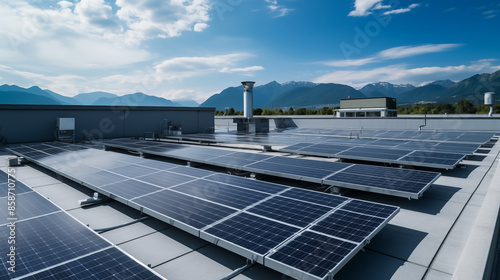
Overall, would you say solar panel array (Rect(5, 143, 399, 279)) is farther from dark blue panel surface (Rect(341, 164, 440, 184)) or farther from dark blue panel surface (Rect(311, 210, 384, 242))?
dark blue panel surface (Rect(341, 164, 440, 184))

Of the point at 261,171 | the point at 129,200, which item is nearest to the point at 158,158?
the point at 261,171

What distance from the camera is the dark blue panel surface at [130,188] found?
6800 mm

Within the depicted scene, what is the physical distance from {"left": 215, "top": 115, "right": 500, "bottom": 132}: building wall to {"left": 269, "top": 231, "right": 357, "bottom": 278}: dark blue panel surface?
31.1 metres

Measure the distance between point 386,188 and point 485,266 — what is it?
138 inches

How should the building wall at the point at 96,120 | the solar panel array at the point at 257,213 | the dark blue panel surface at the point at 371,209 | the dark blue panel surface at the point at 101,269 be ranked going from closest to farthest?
the dark blue panel surface at the point at 101,269, the solar panel array at the point at 257,213, the dark blue panel surface at the point at 371,209, the building wall at the point at 96,120

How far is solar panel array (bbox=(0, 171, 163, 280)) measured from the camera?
3549mm

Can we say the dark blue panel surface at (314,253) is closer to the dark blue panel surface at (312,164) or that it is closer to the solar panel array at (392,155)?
the dark blue panel surface at (312,164)

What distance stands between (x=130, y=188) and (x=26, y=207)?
7.01 feet

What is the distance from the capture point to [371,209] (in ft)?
18.6

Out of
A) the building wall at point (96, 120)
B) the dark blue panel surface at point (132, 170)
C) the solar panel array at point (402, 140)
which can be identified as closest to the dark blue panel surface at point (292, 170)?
the dark blue panel surface at point (132, 170)

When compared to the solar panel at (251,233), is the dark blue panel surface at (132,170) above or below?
above

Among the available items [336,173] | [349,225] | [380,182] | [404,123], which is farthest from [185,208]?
[404,123]

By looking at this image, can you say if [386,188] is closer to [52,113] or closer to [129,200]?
[129,200]

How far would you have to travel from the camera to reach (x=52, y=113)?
2167 centimetres
